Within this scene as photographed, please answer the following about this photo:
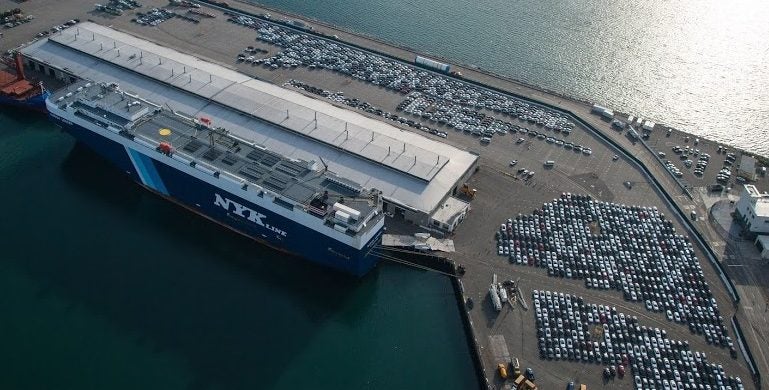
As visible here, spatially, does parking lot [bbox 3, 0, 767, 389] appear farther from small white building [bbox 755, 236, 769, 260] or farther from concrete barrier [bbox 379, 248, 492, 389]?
small white building [bbox 755, 236, 769, 260]

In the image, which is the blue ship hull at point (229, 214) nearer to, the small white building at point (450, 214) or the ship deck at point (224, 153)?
the ship deck at point (224, 153)

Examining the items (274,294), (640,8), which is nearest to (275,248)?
(274,294)

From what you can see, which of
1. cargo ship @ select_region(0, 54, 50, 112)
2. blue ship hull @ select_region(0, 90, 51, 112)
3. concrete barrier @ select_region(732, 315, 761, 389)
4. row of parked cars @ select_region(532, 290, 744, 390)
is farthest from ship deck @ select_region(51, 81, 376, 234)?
concrete barrier @ select_region(732, 315, 761, 389)

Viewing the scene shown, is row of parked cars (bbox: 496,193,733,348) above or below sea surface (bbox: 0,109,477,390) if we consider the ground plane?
below

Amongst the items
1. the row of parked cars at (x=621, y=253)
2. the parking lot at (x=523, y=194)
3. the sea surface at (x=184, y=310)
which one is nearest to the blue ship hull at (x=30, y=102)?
the sea surface at (x=184, y=310)

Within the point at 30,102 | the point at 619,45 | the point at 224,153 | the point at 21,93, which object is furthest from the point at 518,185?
the point at 21,93

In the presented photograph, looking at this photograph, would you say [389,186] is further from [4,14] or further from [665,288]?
[4,14]

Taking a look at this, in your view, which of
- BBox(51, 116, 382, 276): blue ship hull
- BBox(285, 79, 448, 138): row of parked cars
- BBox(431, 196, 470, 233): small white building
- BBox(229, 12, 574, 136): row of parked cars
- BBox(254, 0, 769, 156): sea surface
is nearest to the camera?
BBox(51, 116, 382, 276): blue ship hull
